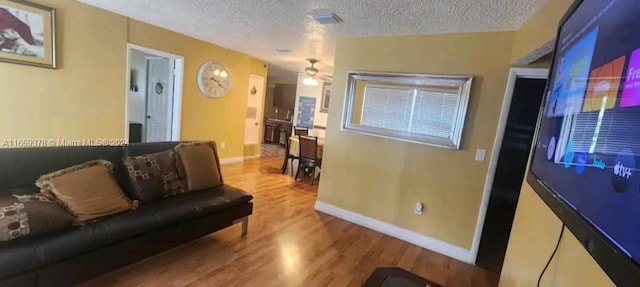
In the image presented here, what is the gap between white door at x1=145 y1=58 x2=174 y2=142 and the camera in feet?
15.5

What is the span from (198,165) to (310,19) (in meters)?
1.85

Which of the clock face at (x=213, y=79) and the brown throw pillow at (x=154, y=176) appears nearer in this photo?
the brown throw pillow at (x=154, y=176)

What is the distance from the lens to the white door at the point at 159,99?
15.5 feet

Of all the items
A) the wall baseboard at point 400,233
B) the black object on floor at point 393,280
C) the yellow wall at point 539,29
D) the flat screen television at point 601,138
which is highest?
the yellow wall at point 539,29

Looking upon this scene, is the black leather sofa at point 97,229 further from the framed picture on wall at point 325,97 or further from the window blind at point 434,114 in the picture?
the framed picture on wall at point 325,97

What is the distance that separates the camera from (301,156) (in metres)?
5.19

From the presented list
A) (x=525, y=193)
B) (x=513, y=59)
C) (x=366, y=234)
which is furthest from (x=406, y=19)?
(x=366, y=234)

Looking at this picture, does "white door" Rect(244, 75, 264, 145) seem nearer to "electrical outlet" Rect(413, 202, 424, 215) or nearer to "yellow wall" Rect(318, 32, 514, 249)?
"yellow wall" Rect(318, 32, 514, 249)

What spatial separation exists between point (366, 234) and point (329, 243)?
544 mm

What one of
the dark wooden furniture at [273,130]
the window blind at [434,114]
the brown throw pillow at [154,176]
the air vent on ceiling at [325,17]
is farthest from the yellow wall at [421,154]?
the dark wooden furniture at [273,130]

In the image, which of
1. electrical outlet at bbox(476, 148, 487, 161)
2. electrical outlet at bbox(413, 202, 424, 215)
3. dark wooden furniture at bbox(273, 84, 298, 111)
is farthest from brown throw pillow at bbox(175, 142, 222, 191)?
dark wooden furniture at bbox(273, 84, 298, 111)

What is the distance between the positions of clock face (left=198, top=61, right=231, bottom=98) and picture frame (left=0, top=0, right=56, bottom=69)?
1.97m

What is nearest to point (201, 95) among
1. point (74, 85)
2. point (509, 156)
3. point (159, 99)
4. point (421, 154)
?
point (159, 99)

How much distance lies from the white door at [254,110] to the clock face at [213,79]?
89cm
